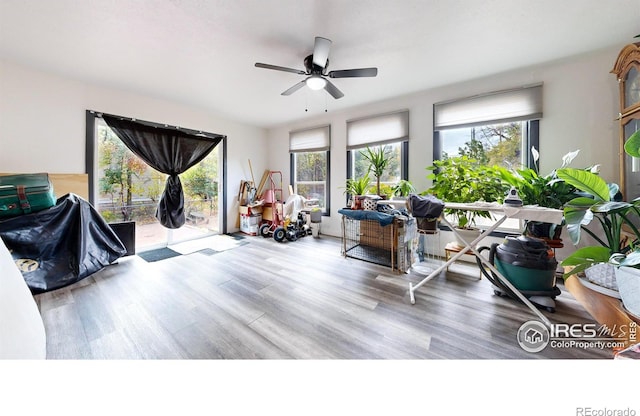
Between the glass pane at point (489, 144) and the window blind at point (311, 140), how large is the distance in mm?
2043

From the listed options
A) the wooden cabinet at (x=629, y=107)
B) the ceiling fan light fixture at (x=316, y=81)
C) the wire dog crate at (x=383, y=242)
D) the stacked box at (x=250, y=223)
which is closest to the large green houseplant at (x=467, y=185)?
the wire dog crate at (x=383, y=242)

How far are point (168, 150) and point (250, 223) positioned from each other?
6.31ft

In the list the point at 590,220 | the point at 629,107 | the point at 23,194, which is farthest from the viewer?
the point at 23,194

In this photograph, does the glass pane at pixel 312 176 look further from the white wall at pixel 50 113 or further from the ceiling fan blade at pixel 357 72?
the white wall at pixel 50 113

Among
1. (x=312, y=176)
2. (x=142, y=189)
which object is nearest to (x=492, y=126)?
(x=312, y=176)

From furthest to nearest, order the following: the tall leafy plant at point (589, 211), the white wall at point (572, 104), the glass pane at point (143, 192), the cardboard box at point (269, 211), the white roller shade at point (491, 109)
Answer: the cardboard box at point (269, 211) → the glass pane at point (143, 192) → the white roller shade at point (491, 109) → the white wall at point (572, 104) → the tall leafy plant at point (589, 211)

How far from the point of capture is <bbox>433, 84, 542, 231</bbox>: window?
2535 mm

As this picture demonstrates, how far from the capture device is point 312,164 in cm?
459

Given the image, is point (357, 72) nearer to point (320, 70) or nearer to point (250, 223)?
point (320, 70)

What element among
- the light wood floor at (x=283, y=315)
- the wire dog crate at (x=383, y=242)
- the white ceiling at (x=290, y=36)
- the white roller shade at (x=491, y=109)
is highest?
the white ceiling at (x=290, y=36)

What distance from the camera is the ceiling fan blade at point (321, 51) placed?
180 centimetres

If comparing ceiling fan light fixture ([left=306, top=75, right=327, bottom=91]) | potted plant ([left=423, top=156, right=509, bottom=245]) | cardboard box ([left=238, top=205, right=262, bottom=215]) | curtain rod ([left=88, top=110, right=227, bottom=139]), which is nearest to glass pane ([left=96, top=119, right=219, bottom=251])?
curtain rod ([left=88, top=110, right=227, bottom=139])
